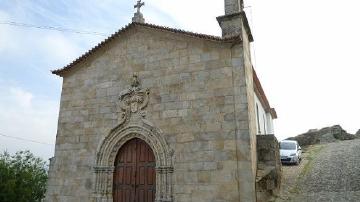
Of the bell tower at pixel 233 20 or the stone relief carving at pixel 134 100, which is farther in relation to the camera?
the stone relief carving at pixel 134 100

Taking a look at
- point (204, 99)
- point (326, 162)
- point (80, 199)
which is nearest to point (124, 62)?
point (204, 99)

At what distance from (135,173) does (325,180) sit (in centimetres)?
698

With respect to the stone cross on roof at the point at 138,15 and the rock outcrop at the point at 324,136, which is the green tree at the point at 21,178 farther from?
the rock outcrop at the point at 324,136

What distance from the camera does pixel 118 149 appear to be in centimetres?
963

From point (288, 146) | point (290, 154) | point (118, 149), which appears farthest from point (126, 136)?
point (288, 146)

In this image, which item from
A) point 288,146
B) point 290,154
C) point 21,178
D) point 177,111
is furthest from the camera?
point 21,178

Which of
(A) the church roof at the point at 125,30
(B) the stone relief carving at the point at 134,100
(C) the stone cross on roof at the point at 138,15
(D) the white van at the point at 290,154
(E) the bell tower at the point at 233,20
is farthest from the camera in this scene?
(D) the white van at the point at 290,154

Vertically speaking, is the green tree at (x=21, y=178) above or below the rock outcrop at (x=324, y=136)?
below

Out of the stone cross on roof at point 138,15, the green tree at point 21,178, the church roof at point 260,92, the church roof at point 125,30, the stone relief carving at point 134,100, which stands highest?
the stone cross on roof at point 138,15

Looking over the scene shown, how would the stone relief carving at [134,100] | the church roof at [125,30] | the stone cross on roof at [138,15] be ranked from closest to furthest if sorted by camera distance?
the church roof at [125,30] → the stone relief carving at [134,100] → the stone cross on roof at [138,15]

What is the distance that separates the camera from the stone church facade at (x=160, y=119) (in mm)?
8039

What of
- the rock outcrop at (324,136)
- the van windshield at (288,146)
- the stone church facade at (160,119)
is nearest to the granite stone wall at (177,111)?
the stone church facade at (160,119)

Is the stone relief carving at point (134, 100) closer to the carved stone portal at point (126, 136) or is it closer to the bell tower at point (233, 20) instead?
the carved stone portal at point (126, 136)

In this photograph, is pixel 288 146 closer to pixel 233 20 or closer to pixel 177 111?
pixel 233 20
